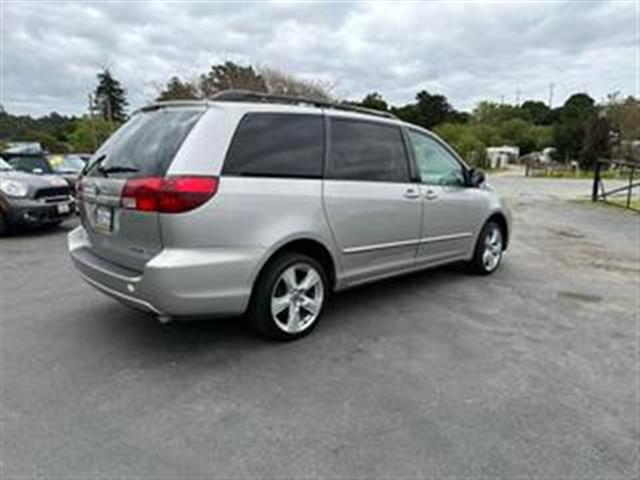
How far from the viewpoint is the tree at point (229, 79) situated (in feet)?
104

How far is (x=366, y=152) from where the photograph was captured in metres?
4.33

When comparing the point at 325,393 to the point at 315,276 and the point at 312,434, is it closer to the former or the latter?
the point at 312,434

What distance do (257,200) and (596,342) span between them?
117 inches

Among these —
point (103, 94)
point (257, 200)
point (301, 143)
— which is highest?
point (103, 94)

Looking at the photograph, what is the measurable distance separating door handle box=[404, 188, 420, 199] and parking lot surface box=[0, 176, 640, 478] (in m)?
1.06

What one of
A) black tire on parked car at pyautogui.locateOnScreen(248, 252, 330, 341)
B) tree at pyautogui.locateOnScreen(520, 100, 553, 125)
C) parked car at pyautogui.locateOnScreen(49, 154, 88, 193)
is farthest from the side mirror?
tree at pyautogui.locateOnScreen(520, 100, 553, 125)

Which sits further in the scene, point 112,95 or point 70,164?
point 112,95

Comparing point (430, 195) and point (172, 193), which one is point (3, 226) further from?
point (430, 195)

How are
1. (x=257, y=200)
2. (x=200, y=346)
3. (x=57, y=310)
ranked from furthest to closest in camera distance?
(x=57, y=310), (x=200, y=346), (x=257, y=200)

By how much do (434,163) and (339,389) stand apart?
9.23 ft

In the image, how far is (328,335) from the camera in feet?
13.3

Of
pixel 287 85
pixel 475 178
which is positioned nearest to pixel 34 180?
pixel 475 178

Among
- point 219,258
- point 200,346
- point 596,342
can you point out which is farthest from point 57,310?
point 596,342

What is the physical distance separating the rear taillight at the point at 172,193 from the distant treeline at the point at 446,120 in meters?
2.88
